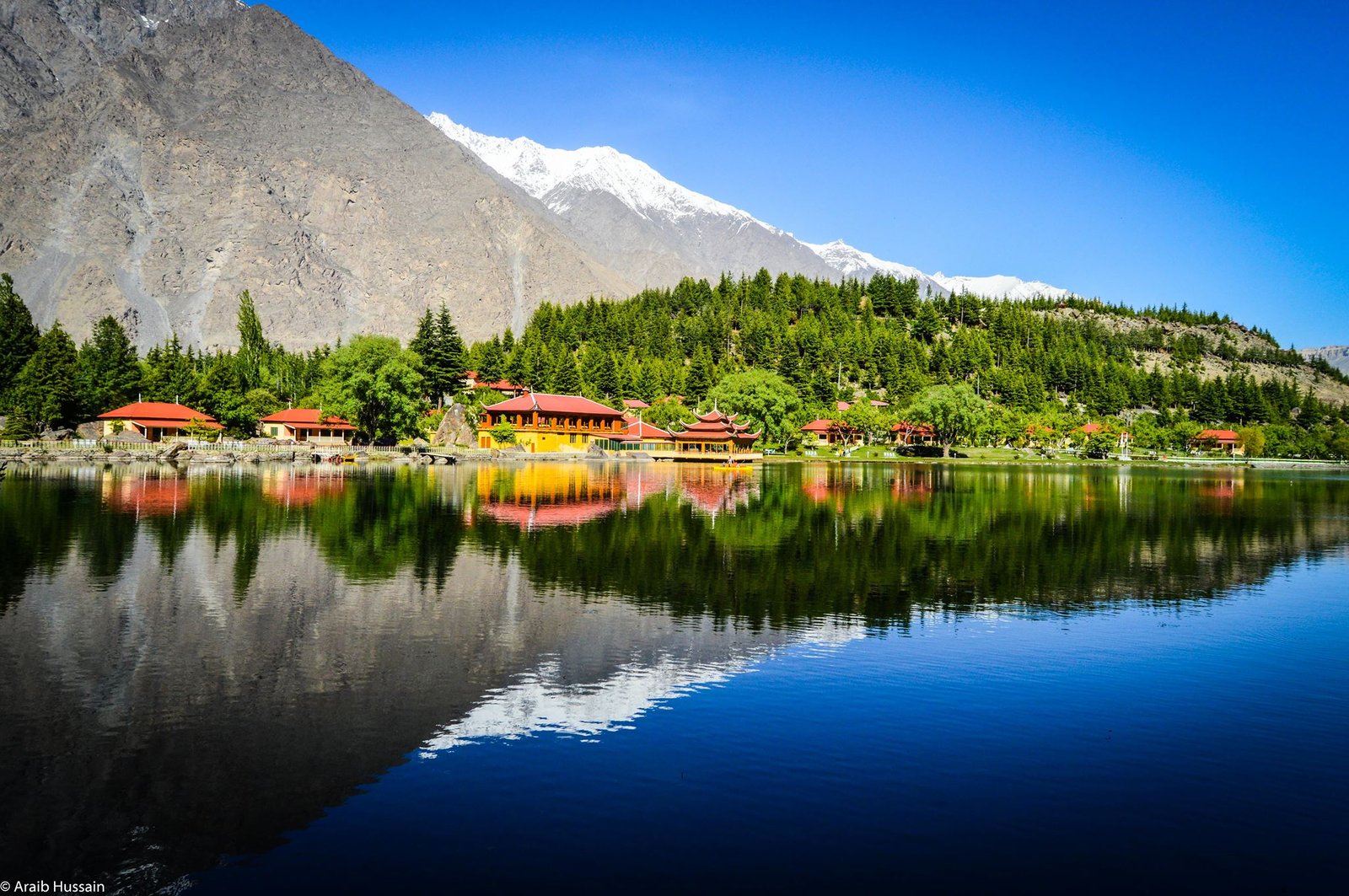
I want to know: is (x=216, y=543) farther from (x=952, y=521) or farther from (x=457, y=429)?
(x=457, y=429)

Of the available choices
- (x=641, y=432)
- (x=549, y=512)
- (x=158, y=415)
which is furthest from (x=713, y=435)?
(x=549, y=512)

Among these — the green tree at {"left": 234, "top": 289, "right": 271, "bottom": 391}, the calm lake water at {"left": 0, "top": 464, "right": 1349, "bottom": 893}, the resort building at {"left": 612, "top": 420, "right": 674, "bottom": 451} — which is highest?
the green tree at {"left": 234, "top": 289, "right": 271, "bottom": 391}

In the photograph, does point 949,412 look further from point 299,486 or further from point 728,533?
point 728,533

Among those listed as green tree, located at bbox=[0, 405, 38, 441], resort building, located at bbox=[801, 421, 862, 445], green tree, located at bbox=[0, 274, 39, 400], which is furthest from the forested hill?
green tree, located at bbox=[0, 405, 38, 441]

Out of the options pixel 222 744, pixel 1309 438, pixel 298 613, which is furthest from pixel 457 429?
pixel 1309 438

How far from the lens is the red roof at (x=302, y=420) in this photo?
9694 cm

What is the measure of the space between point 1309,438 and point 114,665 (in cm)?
15652

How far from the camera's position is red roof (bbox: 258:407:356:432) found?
9694cm

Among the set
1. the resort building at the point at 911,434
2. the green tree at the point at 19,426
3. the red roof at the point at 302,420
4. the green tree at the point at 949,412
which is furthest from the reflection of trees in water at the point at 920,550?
the resort building at the point at 911,434

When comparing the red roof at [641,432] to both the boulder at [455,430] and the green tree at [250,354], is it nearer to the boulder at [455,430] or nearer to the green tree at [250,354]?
the boulder at [455,430]

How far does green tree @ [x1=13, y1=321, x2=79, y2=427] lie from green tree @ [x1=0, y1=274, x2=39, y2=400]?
755 mm

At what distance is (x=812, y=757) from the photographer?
10.2 metres

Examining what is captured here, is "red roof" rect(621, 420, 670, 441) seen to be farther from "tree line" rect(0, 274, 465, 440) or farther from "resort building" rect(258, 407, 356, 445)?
"resort building" rect(258, 407, 356, 445)

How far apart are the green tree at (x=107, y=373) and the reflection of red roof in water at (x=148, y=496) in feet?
133
